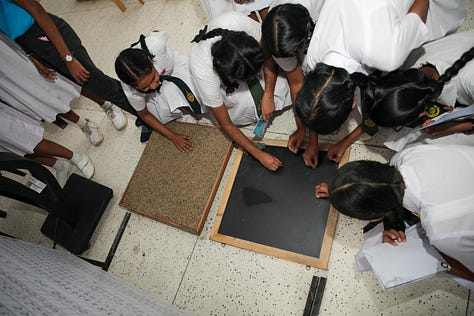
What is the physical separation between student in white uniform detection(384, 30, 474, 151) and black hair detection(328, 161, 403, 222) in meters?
0.25

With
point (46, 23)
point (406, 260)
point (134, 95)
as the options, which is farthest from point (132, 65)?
point (406, 260)

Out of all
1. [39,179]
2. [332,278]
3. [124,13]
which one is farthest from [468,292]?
[124,13]

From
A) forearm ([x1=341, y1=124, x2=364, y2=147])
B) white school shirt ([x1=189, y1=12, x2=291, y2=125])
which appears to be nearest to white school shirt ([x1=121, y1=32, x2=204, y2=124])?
white school shirt ([x1=189, y1=12, x2=291, y2=125])

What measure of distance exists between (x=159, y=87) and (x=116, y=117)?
57 centimetres

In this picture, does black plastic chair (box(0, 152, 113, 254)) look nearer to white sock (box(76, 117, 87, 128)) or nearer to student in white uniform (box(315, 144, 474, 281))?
white sock (box(76, 117, 87, 128))

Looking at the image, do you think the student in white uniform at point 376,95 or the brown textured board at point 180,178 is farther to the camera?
the brown textured board at point 180,178

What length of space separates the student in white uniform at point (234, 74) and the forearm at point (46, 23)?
0.70 metres

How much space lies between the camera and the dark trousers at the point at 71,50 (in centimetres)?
156

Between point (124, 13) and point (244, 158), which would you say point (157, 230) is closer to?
point (244, 158)

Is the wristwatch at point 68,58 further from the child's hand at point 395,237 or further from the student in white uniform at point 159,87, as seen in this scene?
the child's hand at point 395,237

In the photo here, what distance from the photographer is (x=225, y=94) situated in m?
1.54

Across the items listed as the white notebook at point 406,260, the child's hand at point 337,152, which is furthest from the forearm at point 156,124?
the white notebook at point 406,260

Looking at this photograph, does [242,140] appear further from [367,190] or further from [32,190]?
[32,190]

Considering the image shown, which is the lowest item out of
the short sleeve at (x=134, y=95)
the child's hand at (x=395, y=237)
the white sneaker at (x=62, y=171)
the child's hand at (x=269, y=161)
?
the white sneaker at (x=62, y=171)
